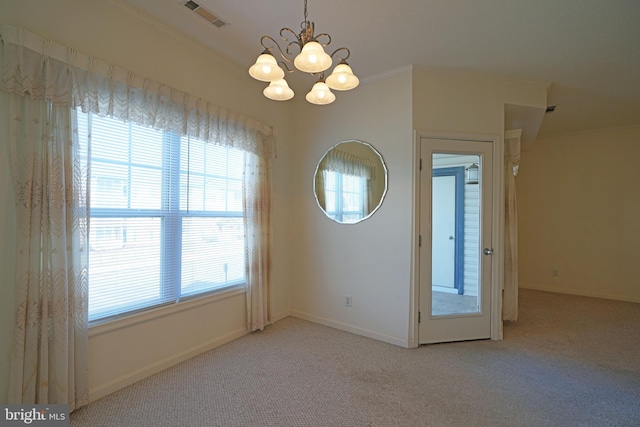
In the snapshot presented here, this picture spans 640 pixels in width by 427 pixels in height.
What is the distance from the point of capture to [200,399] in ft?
6.70

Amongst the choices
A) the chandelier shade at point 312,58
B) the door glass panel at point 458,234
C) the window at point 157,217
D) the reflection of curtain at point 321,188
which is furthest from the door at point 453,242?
the window at point 157,217

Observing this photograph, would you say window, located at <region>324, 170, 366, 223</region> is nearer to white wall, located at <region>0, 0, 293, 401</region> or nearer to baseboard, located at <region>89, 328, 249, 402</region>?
white wall, located at <region>0, 0, 293, 401</region>

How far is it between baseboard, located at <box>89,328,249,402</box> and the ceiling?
271 cm

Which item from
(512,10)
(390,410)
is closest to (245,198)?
(390,410)

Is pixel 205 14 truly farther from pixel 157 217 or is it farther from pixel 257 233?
pixel 257 233

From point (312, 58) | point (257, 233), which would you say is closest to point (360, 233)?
point (257, 233)

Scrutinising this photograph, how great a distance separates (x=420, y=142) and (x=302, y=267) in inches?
78.5

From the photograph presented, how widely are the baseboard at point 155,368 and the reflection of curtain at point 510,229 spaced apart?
3.08m

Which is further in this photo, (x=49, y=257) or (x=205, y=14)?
(x=205, y=14)

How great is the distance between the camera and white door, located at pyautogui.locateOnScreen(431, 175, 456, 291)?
9.80 ft

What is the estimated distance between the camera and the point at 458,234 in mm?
3049

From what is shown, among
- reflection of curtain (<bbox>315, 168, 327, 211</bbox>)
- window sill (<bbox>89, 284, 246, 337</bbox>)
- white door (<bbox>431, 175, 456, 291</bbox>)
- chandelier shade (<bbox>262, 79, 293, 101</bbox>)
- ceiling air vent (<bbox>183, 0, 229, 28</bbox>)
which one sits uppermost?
ceiling air vent (<bbox>183, 0, 229, 28</bbox>)

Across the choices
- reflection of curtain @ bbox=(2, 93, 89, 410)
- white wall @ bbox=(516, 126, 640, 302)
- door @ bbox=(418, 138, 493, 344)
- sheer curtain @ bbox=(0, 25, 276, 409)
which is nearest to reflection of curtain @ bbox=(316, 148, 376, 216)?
door @ bbox=(418, 138, 493, 344)

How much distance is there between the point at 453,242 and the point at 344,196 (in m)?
1.25
